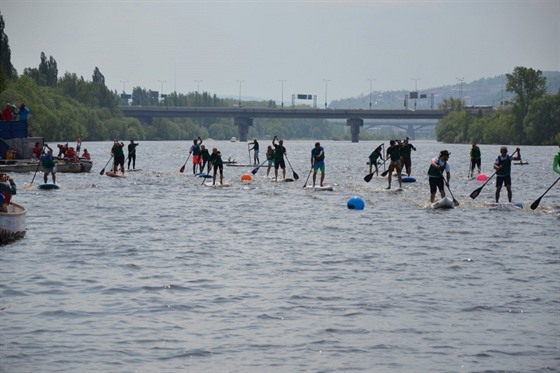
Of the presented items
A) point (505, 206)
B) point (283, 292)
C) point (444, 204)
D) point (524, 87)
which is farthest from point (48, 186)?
point (524, 87)

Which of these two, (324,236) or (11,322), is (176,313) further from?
(324,236)

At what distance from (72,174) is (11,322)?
169ft

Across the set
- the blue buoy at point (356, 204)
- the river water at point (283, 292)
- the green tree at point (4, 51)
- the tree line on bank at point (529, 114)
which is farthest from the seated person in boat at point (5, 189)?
the tree line on bank at point (529, 114)

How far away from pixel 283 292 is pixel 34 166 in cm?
4537

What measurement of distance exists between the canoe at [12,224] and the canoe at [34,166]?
101 ft

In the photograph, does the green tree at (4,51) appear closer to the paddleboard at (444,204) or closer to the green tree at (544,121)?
the green tree at (544,121)

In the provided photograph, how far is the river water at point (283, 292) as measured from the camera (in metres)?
16.6

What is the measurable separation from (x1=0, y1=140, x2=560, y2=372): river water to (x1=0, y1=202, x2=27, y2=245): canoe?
15.5 inches

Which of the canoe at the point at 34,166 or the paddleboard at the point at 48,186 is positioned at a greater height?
the canoe at the point at 34,166

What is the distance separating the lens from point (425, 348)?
1706cm

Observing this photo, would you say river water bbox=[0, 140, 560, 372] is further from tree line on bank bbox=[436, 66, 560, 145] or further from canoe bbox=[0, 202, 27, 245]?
tree line on bank bbox=[436, 66, 560, 145]

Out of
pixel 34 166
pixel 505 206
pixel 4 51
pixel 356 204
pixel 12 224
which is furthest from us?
pixel 4 51

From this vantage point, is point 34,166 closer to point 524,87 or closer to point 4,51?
point 4,51

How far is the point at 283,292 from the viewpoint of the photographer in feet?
71.7
